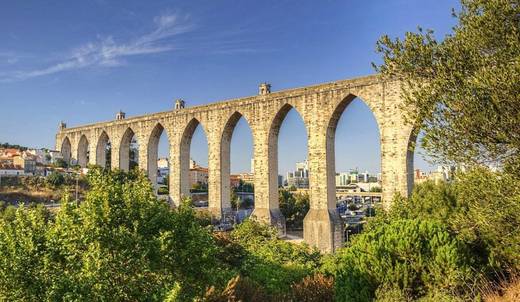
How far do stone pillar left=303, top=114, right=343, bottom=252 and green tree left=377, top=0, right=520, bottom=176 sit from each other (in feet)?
42.3

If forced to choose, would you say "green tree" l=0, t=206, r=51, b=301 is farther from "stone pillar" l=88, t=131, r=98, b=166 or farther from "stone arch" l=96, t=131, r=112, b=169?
"stone pillar" l=88, t=131, r=98, b=166

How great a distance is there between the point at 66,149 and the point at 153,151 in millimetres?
18883

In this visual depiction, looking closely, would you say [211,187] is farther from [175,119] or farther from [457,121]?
[457,121]

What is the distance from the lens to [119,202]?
8.49 meters

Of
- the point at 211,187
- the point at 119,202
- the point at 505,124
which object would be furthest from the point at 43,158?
the point at 505,124

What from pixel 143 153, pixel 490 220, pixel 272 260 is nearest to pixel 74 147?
pixel 143 153

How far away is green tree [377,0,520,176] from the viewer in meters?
8.13

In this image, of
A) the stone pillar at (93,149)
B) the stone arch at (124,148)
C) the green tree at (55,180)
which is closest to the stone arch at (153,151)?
the stone arch at (124,148)

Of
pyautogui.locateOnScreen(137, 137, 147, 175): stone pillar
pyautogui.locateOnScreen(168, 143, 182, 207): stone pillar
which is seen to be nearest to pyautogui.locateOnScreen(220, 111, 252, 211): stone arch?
pyautogui.locateOnScreen(168, 143, 182, 207): stone pillar

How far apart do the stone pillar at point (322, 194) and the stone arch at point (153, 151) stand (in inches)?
585

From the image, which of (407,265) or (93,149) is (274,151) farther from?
(93,149)

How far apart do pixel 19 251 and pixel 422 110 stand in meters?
8.29

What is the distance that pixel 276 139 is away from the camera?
25812 mm

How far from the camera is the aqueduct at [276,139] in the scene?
20.5m
